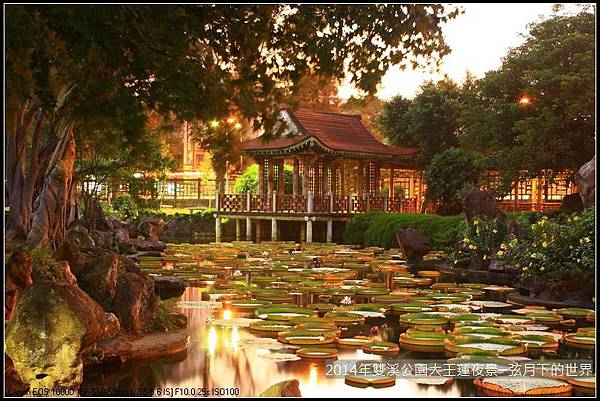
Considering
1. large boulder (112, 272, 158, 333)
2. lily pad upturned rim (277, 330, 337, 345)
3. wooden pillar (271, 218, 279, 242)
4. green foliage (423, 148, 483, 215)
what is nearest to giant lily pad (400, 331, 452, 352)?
lily pad upturned rim (277, 330, 337, 345)

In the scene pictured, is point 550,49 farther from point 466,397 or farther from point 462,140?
point 466,397

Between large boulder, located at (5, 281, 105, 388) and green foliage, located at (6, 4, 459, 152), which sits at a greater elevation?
green foliage, located at (6, 4, 459, 152)

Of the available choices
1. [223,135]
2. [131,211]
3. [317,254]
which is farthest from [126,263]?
[131,211]

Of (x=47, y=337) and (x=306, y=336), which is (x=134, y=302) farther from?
(x=47, y=337)

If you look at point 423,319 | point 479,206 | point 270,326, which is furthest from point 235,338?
point 479,206

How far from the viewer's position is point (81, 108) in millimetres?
5000

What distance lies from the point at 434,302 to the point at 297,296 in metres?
2.24

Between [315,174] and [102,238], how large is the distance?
1398 centimetres

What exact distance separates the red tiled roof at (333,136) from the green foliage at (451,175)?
9.55ft

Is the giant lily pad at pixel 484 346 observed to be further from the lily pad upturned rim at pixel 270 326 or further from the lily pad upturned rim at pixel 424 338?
the lily pad upturned rim at pixel 270 326

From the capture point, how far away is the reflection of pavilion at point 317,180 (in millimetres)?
29250

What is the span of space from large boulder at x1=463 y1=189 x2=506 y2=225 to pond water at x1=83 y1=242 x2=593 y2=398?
33.3 feet

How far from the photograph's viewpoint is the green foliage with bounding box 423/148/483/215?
93.7 ft

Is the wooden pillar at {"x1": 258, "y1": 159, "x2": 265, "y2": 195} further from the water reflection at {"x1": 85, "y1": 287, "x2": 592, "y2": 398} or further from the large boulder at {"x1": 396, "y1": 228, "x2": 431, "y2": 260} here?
the water reflection at {"x1": 85, "y1": 287, "x2": 592, "y2": 398}
